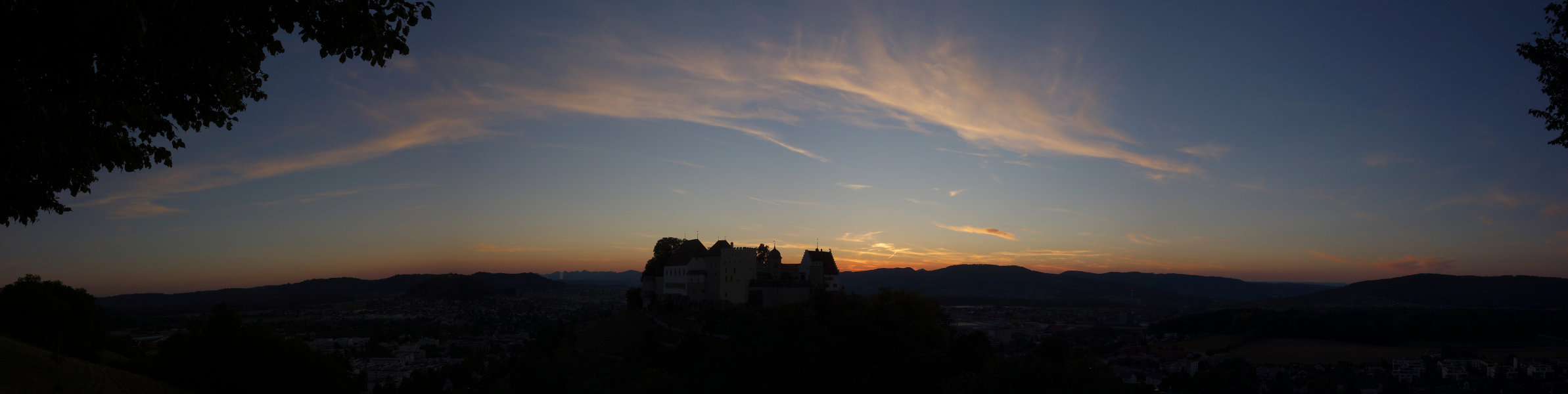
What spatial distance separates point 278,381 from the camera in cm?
3812

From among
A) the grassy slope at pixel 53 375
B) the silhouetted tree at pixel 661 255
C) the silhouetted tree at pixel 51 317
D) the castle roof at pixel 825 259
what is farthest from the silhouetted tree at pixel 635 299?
the grassy slope at pixel 53 375

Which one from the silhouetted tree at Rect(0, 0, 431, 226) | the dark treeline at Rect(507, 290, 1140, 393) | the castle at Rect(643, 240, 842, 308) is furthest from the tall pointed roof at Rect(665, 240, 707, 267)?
the silhouetted tree at Rect(0, 0, 431, 226)

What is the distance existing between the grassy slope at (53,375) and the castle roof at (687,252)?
1487 inches

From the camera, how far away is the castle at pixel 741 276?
60.8m

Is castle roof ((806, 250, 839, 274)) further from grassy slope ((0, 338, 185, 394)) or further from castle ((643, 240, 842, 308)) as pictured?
grassy slope ((0, 338, 185, 394))

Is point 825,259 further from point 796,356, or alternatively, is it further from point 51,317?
point 51,317

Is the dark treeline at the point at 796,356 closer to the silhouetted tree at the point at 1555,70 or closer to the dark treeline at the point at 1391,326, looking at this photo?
the silhouetted tree at the point at 1555,70

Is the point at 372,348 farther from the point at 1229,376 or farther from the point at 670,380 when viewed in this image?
the point at 1229,376

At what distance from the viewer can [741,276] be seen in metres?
61.1

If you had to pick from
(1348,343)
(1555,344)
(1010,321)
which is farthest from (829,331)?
(1010,321)

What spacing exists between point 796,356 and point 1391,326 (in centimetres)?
10314

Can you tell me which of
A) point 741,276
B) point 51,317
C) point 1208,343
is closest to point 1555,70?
point 741,276

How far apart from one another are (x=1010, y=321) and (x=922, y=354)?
119 metres

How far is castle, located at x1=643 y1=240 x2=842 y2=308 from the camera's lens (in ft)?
200
